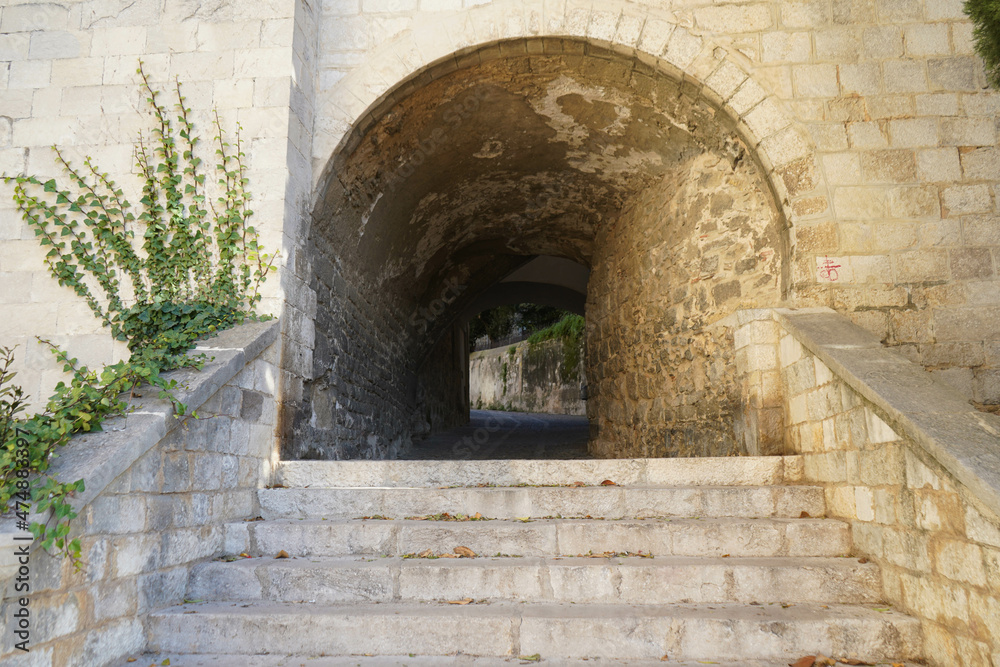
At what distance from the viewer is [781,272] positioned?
13.9 ft

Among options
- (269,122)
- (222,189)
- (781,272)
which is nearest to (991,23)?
(781,272)

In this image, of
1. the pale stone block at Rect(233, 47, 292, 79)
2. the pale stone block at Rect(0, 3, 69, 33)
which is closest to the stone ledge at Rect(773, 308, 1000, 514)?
the pale stone block at Rect(233, 47, 292, 79)

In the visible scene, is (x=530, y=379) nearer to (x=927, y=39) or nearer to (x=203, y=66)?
(x=927, y=39)

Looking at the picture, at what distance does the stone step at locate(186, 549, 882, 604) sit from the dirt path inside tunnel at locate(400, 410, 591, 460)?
4668 millimetres

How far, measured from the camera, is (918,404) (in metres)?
2.45

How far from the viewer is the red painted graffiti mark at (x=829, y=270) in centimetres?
402

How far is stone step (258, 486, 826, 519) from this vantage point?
3.00 metres

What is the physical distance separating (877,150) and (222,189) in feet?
14.1

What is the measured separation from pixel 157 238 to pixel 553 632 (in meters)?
→ 3.31

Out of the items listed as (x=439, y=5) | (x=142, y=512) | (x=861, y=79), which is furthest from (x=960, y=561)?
(x=439, y=5)

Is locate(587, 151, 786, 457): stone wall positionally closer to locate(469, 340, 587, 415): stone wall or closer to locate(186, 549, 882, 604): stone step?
locate(186, 549, 882, 604): stone step

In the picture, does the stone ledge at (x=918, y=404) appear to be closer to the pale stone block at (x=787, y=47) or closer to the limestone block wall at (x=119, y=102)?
the pale stone block at (x=787, y=47)

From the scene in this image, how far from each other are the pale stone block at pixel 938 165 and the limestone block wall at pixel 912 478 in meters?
1.56

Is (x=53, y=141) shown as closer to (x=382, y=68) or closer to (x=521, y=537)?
(x=382, y=68)
